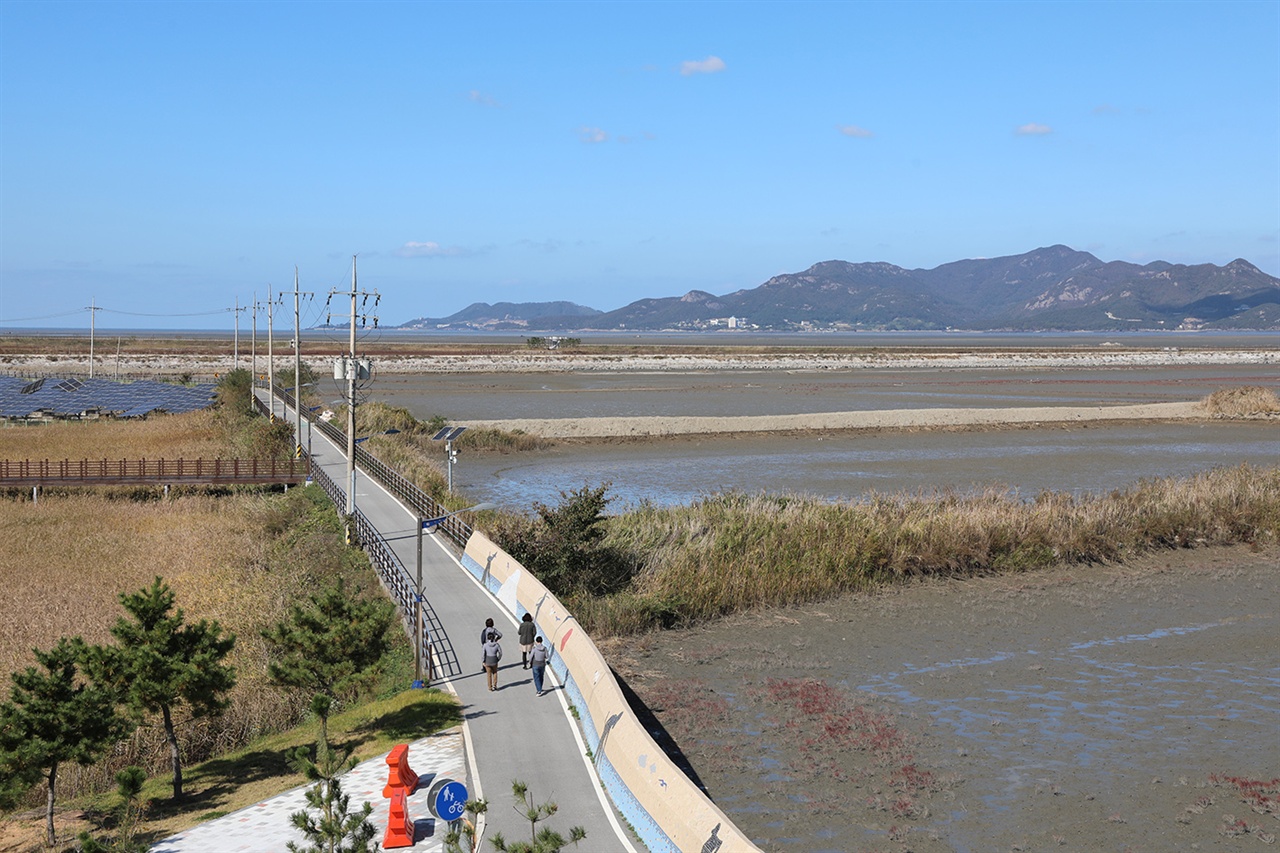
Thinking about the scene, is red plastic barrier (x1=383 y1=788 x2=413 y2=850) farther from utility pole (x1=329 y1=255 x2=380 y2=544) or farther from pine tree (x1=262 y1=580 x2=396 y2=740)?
utility pole (x1=329 y1=255 x2=380 y2=544)

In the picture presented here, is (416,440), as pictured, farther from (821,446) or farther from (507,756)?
(507,756)

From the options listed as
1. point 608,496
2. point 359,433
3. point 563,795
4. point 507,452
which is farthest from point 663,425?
point 563,795

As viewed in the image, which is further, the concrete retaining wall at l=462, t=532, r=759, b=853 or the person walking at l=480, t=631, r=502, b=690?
the person walking at l=480, t=631, r=502, b=690

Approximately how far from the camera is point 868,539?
33469mm

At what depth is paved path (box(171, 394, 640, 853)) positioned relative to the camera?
15.5 meters

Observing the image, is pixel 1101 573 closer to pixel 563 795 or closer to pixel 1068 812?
pixel 1068 812

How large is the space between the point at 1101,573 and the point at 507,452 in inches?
1396

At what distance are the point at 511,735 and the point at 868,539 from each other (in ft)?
57.1

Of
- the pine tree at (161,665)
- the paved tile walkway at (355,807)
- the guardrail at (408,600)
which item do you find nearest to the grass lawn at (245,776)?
the paved tile walkway at (355,807)

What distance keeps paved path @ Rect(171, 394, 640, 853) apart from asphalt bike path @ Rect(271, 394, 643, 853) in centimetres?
2

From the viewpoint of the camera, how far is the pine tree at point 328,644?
2022 centimetres

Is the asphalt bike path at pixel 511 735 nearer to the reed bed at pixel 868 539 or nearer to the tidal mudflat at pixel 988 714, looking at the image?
the tidal mudflat at pixel 988 714

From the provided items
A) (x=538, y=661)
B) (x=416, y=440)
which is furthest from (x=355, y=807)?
(x=416, y=440)

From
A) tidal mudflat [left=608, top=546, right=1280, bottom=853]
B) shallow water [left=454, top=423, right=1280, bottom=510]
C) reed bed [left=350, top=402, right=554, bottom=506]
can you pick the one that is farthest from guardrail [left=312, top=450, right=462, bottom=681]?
reed bed [left=350, top=402, right=554, bottom=506]
